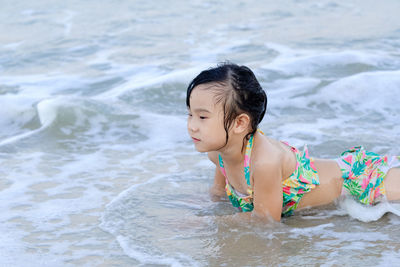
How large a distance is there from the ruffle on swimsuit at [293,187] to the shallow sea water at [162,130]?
10cm

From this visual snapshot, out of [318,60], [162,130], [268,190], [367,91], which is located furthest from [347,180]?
[318,60]

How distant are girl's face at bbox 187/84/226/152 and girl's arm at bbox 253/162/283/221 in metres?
0.26

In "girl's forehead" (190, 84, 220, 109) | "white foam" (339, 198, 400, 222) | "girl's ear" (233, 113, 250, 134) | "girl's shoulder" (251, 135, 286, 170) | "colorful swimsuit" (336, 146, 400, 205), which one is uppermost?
"girl's forehead" (190, 84, 220, 109)

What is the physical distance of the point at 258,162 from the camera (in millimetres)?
2896

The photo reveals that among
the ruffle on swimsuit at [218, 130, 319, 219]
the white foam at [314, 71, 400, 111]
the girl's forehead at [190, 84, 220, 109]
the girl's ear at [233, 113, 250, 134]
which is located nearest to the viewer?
the girl's forehead at [190, 84, 220, 109]

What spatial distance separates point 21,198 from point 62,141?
3.93 feet

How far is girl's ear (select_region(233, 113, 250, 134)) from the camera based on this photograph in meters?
2.86

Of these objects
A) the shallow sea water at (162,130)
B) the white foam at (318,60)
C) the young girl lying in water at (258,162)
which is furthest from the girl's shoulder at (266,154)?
the white foam at (318,60)

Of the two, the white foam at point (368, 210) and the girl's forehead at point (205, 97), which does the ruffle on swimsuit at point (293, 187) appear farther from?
the girl's forehead at point (205, 97)

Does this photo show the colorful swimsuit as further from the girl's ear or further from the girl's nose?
the girl's nose

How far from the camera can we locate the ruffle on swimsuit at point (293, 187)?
3.10 metres

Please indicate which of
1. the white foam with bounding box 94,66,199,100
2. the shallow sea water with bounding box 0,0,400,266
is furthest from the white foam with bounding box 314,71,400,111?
the white foam with bounding box 94,66,199,100

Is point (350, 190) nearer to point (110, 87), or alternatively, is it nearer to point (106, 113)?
point (106, 113)

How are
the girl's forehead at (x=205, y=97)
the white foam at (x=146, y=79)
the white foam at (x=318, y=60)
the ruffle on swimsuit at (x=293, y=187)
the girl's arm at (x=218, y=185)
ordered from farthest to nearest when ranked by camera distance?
the white foam at (x=318, y=60) → the white foam at (x=146, y=79) → the girl's arm at (x=218, y=185) → the ruffle on swimsuit at (x=293, y=187) → the girl's forehead at (x=205, y=97)
